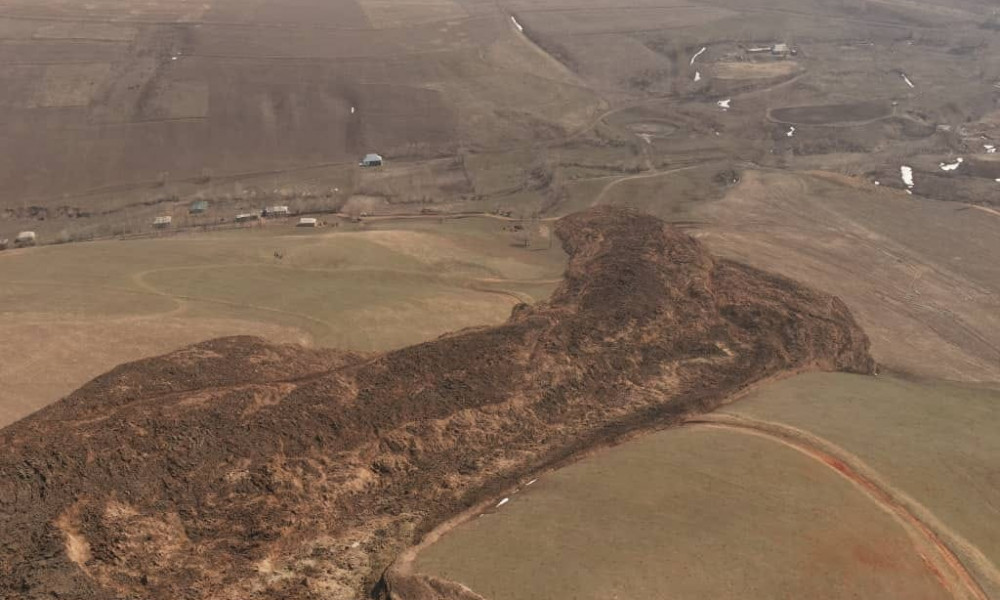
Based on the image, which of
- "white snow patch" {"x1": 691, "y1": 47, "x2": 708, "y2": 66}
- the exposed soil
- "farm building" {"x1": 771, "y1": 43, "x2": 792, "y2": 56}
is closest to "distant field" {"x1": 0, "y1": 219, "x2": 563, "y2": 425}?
the exposed soil

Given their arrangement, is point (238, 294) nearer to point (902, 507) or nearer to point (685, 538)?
point (685, 538)

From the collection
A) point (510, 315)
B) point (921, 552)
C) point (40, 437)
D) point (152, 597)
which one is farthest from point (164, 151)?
point (921, 552)

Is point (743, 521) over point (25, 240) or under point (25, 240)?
over

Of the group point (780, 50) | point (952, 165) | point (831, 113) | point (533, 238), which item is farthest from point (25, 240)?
point (780, 50)

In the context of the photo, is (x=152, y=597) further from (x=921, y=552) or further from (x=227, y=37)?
(x=227, y=37)

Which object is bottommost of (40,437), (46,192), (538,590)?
(46,192)

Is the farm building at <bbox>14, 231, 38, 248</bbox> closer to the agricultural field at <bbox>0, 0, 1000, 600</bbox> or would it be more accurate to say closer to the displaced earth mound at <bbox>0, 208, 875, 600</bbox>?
the agricultural field at <bbox>0, 0, 1000, 600</bbox>
